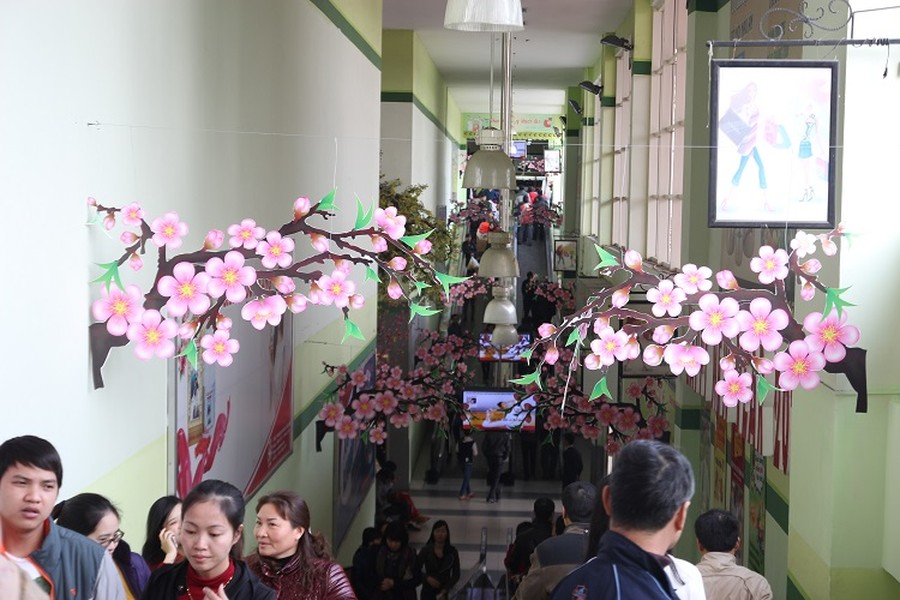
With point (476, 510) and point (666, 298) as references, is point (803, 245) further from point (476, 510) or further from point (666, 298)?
point (476, 510)

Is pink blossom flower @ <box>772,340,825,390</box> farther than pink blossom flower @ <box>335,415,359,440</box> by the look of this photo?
No

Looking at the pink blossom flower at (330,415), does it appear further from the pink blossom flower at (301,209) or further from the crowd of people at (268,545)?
the crowd of people at (268,545)

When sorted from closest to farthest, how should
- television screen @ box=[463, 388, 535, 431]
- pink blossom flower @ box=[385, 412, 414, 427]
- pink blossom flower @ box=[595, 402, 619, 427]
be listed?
pink blossom flower @ box=[595, 402, 619, 427]
pink blossom flower @ box=[385, 412, 414, 427]
television screen @ box=[463, 388, 535, 431]

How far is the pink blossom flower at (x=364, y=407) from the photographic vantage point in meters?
10.0

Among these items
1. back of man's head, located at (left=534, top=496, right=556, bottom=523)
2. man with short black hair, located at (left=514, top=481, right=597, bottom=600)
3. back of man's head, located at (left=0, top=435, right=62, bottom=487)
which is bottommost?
back of man's head, located at (left=534, top=496, right=556, bottom=523)

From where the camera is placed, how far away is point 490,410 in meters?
11.4

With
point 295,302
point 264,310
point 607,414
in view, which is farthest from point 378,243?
point 607,414

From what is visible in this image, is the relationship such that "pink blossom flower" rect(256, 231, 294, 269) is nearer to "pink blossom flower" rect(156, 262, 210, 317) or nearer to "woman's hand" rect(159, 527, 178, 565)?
"pink blossom flower" rect(156, 262, 210, 317)

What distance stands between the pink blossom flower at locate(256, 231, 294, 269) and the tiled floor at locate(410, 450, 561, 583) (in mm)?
7539

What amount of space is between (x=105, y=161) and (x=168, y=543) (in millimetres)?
1473

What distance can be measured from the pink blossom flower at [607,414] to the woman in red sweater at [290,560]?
19.1 feet

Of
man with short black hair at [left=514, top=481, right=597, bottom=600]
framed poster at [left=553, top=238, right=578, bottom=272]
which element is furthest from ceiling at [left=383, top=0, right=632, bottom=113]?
man with short black hair at [left=514, top=481, right=597, bottom=600]

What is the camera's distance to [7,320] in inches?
161

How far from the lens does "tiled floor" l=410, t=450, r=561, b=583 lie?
44.1 ft
